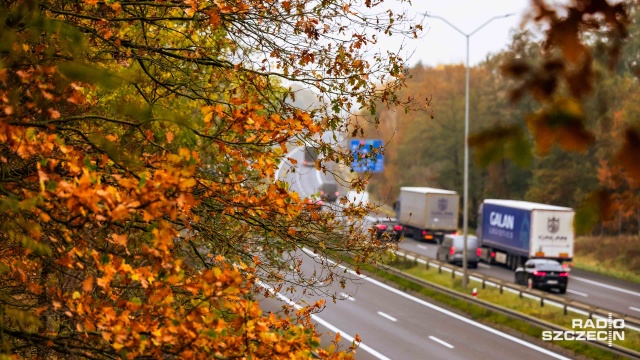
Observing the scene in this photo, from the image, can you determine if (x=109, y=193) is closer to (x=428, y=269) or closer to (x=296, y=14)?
(x=296, y=14)

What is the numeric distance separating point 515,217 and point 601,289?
599cm

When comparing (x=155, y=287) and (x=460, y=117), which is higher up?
(x=460, y=117)

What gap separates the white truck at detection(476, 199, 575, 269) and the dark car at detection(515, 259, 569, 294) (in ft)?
9.55

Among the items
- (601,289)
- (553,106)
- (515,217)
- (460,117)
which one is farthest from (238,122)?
(460,117)

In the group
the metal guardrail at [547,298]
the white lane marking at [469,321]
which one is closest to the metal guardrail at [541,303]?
the metal guardrail at [547,298]

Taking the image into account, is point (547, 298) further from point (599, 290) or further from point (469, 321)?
point (599, 290)

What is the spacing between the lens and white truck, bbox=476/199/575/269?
40.6 metres

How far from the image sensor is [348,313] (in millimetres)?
31891

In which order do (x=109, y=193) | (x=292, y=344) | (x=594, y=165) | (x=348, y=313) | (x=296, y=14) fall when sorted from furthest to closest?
(x=594, y=165), (x=348, y=313), (x=296, y=14), (x=292, y=344), (x=109, y=193)

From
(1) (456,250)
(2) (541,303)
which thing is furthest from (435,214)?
(2) (541,303)

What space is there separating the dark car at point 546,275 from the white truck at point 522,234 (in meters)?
2.91

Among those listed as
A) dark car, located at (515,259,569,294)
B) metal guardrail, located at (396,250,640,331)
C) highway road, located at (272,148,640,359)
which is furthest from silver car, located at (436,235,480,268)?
dark car, located at (515,259,569,294)

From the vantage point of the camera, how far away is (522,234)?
4184cm

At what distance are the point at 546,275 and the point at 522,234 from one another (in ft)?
21.5
